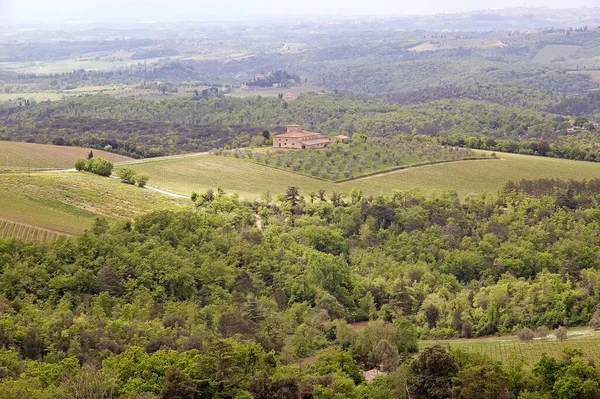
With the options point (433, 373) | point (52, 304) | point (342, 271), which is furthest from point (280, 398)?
point (342, 271)

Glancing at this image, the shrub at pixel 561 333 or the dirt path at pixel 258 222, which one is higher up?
the shrub at pixel 561 333

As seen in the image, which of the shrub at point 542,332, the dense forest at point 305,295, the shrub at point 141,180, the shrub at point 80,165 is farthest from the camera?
the shrub at point 80,165

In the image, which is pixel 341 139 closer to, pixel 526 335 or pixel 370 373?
pixel 526 335

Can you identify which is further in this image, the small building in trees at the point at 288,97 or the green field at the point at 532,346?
the small building in trees at the point at 288,97

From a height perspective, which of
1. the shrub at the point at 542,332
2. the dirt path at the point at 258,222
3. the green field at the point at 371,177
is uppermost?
the shrub at the point at 542,332

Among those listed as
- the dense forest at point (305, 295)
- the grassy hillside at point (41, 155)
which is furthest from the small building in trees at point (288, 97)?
the dense forest at point (305, 295)

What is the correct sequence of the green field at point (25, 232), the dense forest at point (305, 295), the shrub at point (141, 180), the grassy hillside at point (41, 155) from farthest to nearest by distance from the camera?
the grassy hillside at point (41, 155) → the shrub at point (141, 180) → the green field at point (25, 232) → the dense forest at point (305, 295)

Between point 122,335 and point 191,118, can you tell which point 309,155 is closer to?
point 122,335

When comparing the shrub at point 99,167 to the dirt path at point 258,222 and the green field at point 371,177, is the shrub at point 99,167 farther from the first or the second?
the dirt path at point 258,222
